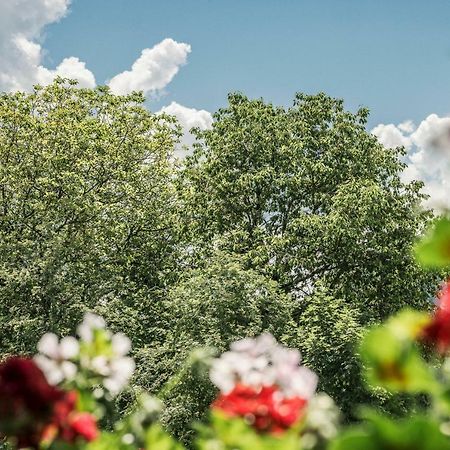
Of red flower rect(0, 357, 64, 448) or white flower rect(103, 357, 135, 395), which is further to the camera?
white flower rect(103, 357, 135, 395)

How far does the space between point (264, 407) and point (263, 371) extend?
0.15 meters

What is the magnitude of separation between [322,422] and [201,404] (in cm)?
1395

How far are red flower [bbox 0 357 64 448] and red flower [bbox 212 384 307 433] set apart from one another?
42cm

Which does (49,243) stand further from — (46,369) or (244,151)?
(46,369)

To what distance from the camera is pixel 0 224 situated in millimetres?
20766

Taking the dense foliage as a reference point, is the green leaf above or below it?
below

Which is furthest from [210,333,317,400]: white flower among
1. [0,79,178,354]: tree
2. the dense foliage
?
[0,79,178,354]: tree

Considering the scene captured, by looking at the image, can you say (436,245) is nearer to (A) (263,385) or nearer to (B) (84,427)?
(A) (263,385)

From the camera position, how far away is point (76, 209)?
67.4ft

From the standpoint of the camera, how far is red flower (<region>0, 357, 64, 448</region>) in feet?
5.20

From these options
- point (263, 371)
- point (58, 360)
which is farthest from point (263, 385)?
point (58, 360)

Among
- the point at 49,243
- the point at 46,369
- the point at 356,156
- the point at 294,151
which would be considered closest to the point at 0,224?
the point at 49,243

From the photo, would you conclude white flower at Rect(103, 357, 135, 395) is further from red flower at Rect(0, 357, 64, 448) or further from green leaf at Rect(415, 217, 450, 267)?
green leaf at Rect(415, 217, 450, 267)

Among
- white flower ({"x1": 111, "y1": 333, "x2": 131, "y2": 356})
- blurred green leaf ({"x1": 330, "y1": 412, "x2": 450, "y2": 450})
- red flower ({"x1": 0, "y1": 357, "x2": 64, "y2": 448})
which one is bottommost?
red flower ({"x1": 0, "y1": 357, "x2": 64, "y2": 448})
